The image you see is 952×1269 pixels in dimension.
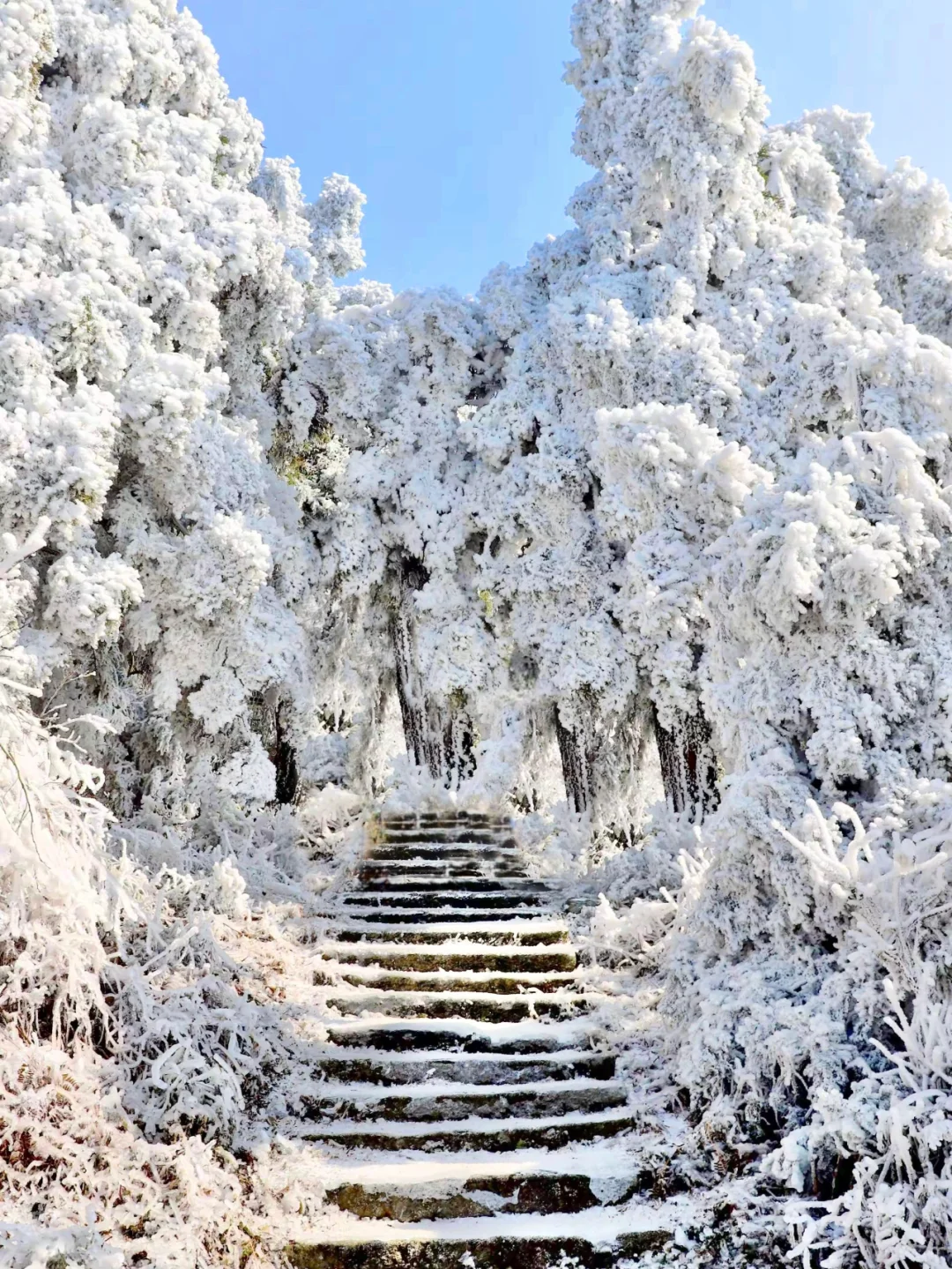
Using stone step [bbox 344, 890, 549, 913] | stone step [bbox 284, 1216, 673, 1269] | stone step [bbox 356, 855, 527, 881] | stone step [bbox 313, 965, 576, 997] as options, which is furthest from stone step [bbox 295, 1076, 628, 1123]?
stone step [bbox 356, 855, 527, 881]

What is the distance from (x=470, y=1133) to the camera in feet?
16.1

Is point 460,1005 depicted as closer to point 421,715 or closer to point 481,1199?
point 481,1199

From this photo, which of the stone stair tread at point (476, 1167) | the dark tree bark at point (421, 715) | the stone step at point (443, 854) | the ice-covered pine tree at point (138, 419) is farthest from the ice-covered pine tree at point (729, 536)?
the ice-covered pine tree at point (138, 419)

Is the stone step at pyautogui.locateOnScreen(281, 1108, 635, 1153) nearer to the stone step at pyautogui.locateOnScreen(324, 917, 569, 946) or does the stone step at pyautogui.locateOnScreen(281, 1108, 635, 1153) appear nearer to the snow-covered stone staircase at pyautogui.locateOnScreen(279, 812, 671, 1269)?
the snow-covered stone staircase at pyautogui.locateOnScreen(279, 812, 671, 1269)

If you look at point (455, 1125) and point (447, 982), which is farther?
point (447, 982)

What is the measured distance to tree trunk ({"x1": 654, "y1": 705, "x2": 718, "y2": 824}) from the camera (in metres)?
10.3

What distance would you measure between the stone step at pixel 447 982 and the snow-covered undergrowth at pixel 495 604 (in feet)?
1.66

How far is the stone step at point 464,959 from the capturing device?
680 centimetres

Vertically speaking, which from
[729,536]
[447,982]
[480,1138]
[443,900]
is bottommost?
[480,1138]

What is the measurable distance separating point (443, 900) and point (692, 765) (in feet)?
12.2

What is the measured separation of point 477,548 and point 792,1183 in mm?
9959

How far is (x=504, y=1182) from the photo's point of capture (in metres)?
4.47

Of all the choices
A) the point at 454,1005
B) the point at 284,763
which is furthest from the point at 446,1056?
the point at 284,763

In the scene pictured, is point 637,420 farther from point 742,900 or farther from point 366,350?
point 366,350
